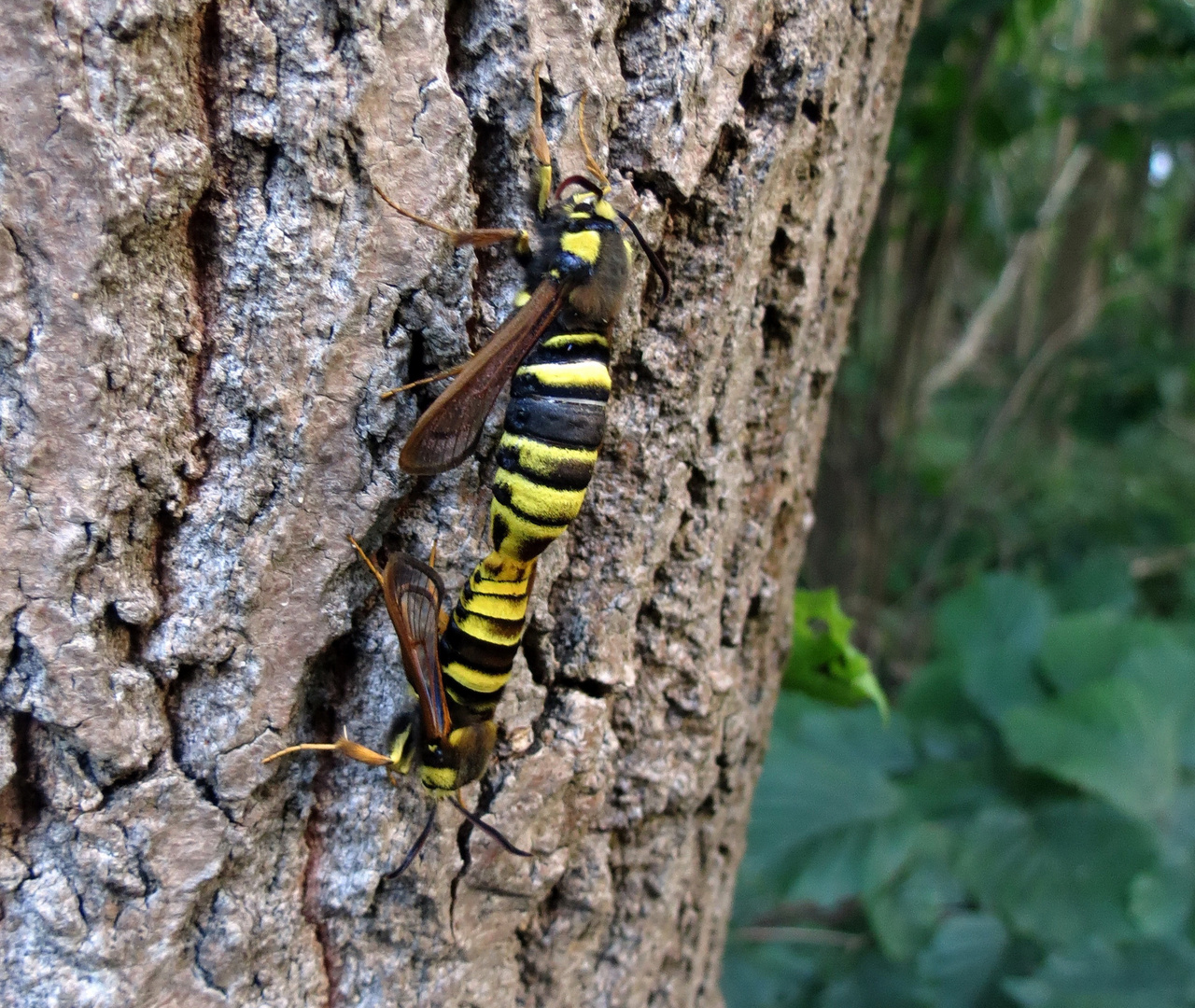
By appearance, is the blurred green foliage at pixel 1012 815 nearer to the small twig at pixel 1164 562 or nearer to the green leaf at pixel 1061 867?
the green leaf at pixel 1061 867

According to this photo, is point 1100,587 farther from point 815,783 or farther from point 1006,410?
point 815,783

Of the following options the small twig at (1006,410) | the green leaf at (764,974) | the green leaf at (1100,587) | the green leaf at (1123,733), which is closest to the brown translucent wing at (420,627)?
the green leaf at (1123,733)

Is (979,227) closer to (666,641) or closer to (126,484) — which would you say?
(666,641)

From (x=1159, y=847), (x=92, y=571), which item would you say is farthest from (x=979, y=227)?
(x=92, y=571)

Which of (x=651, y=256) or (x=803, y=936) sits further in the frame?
(x=803, y=936)

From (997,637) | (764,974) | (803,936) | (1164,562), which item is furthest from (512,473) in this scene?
(1164,562)

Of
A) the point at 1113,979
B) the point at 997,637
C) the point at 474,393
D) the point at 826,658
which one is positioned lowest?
the point at 1113,979
